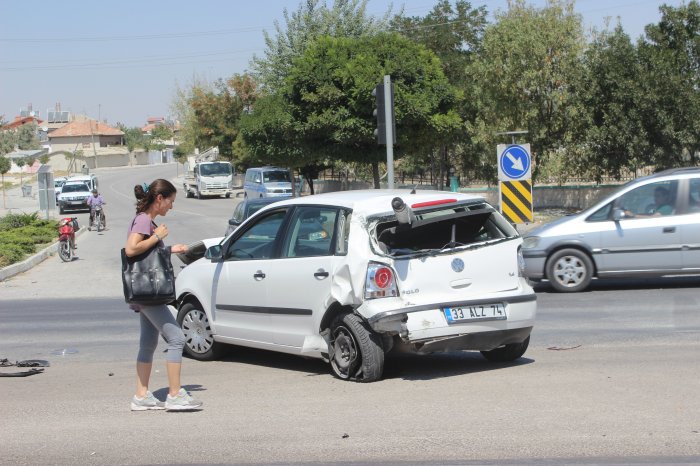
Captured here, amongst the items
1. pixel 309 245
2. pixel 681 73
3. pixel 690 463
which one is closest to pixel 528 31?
pixel 681 73

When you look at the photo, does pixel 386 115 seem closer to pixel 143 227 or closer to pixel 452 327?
pixel 452 327

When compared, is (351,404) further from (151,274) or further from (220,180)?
(220,180)

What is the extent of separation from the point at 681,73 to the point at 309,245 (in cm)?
2520

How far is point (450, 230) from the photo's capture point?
8391mm

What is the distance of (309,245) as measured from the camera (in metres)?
8.12

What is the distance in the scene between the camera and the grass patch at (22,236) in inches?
926

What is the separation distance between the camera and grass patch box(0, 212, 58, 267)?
23.5 meters

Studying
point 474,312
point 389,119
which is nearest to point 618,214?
point 389,119

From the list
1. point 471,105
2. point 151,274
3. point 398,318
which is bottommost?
point 398,318

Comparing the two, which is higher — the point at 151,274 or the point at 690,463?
the point at 151,274

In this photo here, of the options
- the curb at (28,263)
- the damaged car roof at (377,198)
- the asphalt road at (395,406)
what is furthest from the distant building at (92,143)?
the damaged car roof at (377,198)

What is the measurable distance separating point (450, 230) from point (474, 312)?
943mm

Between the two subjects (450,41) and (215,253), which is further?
(450,41)

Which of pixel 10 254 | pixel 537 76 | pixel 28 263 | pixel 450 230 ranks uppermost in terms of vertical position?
pixel 537 76
